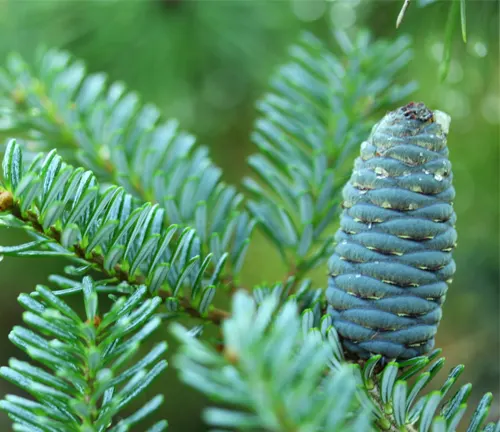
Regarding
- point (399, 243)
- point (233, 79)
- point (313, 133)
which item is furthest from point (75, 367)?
point (233, 79)

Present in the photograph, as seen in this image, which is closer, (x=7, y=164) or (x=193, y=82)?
(x=7, y=164)

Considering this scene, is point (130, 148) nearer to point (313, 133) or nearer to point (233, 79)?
point (313, 133)

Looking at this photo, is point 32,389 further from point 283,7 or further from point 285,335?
point 283,7

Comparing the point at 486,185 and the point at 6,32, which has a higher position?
the point at 6,32

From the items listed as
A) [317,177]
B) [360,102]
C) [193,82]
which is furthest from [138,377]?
[193,82]

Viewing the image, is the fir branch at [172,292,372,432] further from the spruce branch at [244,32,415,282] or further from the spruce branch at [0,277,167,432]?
the spruce branch at [244,32,415,282]

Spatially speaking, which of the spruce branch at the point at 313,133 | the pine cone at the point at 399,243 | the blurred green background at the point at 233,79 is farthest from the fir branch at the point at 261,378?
the blurred green background at the point at 233,79
